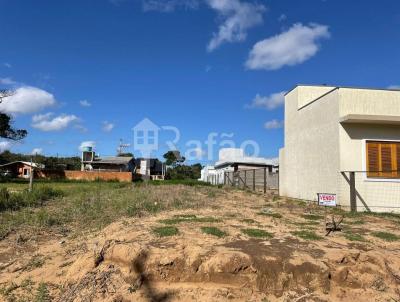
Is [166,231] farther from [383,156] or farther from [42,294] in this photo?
[383,156]

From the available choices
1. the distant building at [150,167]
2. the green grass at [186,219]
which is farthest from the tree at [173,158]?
the green grass at [186,219]

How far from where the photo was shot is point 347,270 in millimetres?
5598

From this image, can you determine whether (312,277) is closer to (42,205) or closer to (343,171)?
(343,171)

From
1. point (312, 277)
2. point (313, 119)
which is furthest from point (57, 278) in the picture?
point (313, 119)

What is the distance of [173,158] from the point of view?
85.9 meters

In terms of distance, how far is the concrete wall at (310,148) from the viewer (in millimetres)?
15094

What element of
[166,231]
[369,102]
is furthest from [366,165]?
[166,231]

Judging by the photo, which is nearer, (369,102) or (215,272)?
(215,272)

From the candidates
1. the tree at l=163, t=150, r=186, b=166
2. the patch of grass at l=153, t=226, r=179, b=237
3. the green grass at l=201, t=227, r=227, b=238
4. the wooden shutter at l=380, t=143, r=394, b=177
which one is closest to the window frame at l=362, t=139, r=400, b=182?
the wooden shutter at l=380, t=143, r=394, b=177

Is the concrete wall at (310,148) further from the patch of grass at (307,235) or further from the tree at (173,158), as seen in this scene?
the tree at (173,158)

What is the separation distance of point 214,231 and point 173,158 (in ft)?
259

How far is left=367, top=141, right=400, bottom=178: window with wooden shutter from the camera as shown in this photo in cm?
1449

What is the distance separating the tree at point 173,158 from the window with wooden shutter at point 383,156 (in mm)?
69830

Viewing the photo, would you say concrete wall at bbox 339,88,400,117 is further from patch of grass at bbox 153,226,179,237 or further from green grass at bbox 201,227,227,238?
patch of grass at bbox 153,226,179,237
